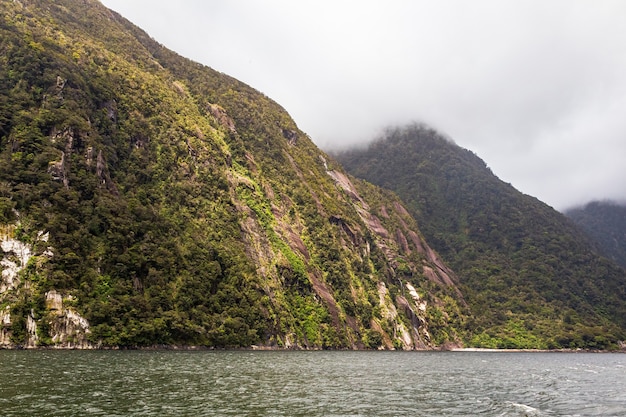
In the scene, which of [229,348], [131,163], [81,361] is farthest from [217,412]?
[131,163]

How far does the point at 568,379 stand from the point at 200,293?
254 feet

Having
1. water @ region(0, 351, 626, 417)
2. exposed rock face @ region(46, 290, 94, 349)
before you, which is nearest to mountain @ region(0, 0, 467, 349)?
exposed rock face @ region(46, 290, 94, 349)

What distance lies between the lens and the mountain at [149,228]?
288 ft

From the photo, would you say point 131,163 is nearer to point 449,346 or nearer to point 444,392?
point 444,392

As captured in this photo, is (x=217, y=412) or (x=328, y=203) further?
(x=328, y=203)

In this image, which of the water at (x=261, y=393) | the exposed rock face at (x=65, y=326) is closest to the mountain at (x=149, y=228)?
the exposed rock face at (x=65, y=326)

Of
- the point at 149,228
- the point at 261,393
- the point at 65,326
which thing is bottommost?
the point at 261,393

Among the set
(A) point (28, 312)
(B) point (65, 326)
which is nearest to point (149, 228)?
(B) point (65, 326)

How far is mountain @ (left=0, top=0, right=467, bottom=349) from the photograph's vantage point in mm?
87812

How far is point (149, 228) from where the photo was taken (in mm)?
115062

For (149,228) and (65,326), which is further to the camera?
(149,228)

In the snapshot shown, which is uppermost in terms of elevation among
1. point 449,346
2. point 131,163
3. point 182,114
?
point 182,114

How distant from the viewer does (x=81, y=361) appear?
57375 millimetres

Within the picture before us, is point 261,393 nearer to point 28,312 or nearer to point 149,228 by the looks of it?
point 28,312
